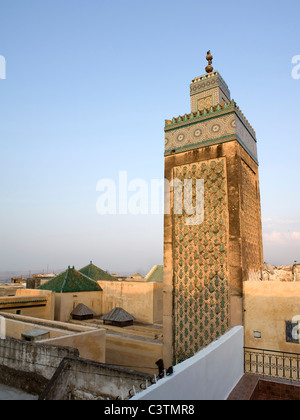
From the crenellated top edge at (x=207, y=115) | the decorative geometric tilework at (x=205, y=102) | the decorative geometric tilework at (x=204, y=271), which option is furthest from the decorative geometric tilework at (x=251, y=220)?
the decorative geometric tilework at (x=205, y=102)

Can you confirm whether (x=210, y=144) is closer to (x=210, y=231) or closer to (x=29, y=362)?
(x=210, y=231)

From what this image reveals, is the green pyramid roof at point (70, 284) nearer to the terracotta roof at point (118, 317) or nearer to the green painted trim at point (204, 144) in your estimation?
the terracotta roof at point (118, 317)

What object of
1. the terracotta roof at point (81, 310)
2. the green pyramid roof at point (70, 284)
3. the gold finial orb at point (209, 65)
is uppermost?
the gold finial orb at point (209, 65)

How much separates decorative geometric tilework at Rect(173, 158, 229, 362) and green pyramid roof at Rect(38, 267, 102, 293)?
8196 mm

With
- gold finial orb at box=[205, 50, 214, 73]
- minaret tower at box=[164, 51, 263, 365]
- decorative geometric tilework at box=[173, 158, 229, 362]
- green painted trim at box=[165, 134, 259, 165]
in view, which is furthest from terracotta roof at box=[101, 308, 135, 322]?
gold finial orb at box=[205, 50, 214, 73]

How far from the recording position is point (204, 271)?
875cm

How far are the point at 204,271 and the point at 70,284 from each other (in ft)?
30.9

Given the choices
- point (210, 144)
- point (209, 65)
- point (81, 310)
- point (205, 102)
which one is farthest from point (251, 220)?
point (81, 310)

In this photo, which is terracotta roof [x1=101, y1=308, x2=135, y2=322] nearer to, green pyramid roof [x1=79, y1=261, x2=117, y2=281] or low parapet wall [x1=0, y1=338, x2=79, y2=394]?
low parapet wall [x1=0, y1=338, x2=79, y2=394]

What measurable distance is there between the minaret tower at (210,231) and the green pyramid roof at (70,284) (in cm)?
788

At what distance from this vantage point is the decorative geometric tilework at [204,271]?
8.41 metres

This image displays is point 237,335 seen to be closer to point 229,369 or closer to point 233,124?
point 229,369

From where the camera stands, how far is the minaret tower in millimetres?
8367

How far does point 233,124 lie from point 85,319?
444 inches
